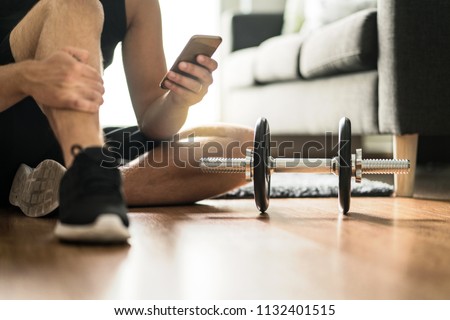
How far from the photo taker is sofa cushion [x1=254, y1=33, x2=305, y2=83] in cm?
211

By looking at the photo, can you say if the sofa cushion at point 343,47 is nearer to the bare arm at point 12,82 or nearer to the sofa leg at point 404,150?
the sofa leg at point 404,150

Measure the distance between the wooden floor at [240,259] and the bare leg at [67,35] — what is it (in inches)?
5.8

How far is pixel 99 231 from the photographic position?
0.74 meters

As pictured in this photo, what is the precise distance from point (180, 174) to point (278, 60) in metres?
1.04

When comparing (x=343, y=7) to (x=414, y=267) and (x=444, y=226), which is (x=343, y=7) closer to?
(x=444, y=226)

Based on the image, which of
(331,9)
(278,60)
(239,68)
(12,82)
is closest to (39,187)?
(12,82)

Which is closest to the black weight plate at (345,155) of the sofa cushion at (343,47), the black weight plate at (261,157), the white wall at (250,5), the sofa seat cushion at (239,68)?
the black weight plate at (261,157)

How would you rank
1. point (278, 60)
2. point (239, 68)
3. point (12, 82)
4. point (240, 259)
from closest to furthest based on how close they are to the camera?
point (240, 259) < point (12, 82) < point (278, 60) < point (239, 68)

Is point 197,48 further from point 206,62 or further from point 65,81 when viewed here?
point 65,81

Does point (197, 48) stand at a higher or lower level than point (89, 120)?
higher

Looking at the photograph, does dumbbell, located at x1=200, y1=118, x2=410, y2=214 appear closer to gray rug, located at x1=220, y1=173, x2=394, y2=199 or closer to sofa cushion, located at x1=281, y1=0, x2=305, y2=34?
gray rug, located at x1=220, y1=173, x2=394, y2=199

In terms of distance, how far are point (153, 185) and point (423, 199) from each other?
0.60m

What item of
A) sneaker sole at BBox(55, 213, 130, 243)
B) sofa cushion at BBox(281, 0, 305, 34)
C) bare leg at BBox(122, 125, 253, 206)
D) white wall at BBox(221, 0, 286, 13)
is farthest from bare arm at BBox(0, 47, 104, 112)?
white wall at BBox(221, 0, 286, 13)

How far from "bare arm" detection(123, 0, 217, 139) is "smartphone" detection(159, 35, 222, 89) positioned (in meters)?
0.07
